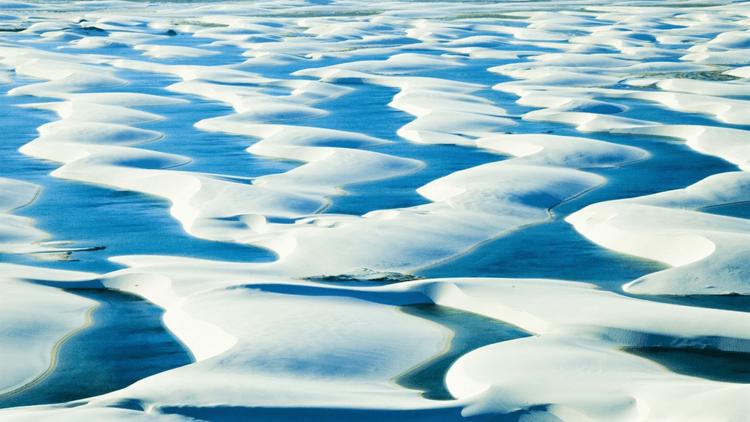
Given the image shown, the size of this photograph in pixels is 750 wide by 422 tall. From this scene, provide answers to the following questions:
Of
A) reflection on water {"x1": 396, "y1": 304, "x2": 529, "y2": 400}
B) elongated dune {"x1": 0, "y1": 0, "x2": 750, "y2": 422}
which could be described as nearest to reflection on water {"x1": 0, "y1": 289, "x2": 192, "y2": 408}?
elongated dune {"x1": 0, "y1": 0, "x2": 750, "y2": 422}

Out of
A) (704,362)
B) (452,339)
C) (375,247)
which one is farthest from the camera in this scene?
(375,247)

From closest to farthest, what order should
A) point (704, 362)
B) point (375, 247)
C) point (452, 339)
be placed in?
point (704, 362)
point (452, 339)
point (375, 247)

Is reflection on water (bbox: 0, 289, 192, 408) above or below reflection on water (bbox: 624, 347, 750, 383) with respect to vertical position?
above

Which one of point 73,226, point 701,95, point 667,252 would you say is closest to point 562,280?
point 667,252

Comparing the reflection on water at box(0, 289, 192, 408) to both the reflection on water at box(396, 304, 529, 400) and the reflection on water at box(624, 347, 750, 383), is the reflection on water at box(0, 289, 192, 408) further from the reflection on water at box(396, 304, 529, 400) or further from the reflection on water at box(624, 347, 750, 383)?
the reflection on water at box(624, 347, 750, 383)

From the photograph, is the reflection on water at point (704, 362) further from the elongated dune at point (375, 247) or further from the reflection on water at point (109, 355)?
the reflection on water at point (109, 355)

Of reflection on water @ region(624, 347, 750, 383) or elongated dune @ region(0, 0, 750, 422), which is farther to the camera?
reflection on water @ region(624, 347, 750, 383)

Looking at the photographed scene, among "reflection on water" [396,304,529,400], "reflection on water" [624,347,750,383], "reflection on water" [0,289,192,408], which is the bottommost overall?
"reflection on water" [624,347,750,383]

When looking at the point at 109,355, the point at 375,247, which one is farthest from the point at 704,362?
the point at 109,355

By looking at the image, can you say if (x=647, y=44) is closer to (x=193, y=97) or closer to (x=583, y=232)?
(x=193, y=97)

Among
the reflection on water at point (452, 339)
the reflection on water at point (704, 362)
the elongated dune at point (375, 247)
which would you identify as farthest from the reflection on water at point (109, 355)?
the reflection on water at point (704, 362)

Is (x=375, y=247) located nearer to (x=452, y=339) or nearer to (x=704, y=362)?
(x=452, y=339)
